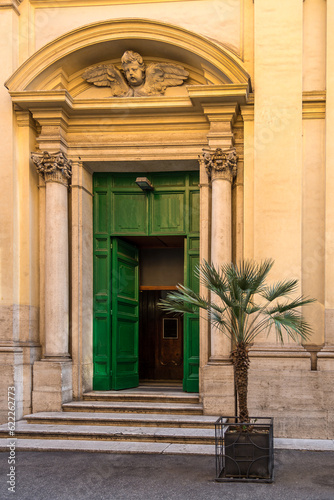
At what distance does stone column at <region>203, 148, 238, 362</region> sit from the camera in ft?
33.7

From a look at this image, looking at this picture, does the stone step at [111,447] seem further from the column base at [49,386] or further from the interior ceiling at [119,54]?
the interior ceiling at [119,54]

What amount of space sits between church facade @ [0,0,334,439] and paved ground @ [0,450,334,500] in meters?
1.77

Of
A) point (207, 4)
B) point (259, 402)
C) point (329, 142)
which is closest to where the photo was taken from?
point (259, 402)

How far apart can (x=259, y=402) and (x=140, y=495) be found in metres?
3.33

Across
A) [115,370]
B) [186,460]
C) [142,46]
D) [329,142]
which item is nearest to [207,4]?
[142,46]

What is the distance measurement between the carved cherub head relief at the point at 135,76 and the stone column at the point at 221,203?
61.6 inches

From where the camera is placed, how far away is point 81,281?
11.0 meters

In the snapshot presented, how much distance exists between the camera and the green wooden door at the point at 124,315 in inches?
451

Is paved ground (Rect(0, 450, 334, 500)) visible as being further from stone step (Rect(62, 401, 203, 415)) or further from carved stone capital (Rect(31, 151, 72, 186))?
carved stone capital (Rect(31, 151, 72, 186))

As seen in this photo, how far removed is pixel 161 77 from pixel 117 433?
600 cm

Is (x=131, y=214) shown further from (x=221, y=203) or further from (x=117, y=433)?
(x=117, y=433)

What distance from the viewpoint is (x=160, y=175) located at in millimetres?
11555

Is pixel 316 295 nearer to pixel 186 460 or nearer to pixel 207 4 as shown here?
pixel 186 460

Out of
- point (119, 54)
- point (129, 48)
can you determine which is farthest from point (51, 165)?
point (129, 48)
